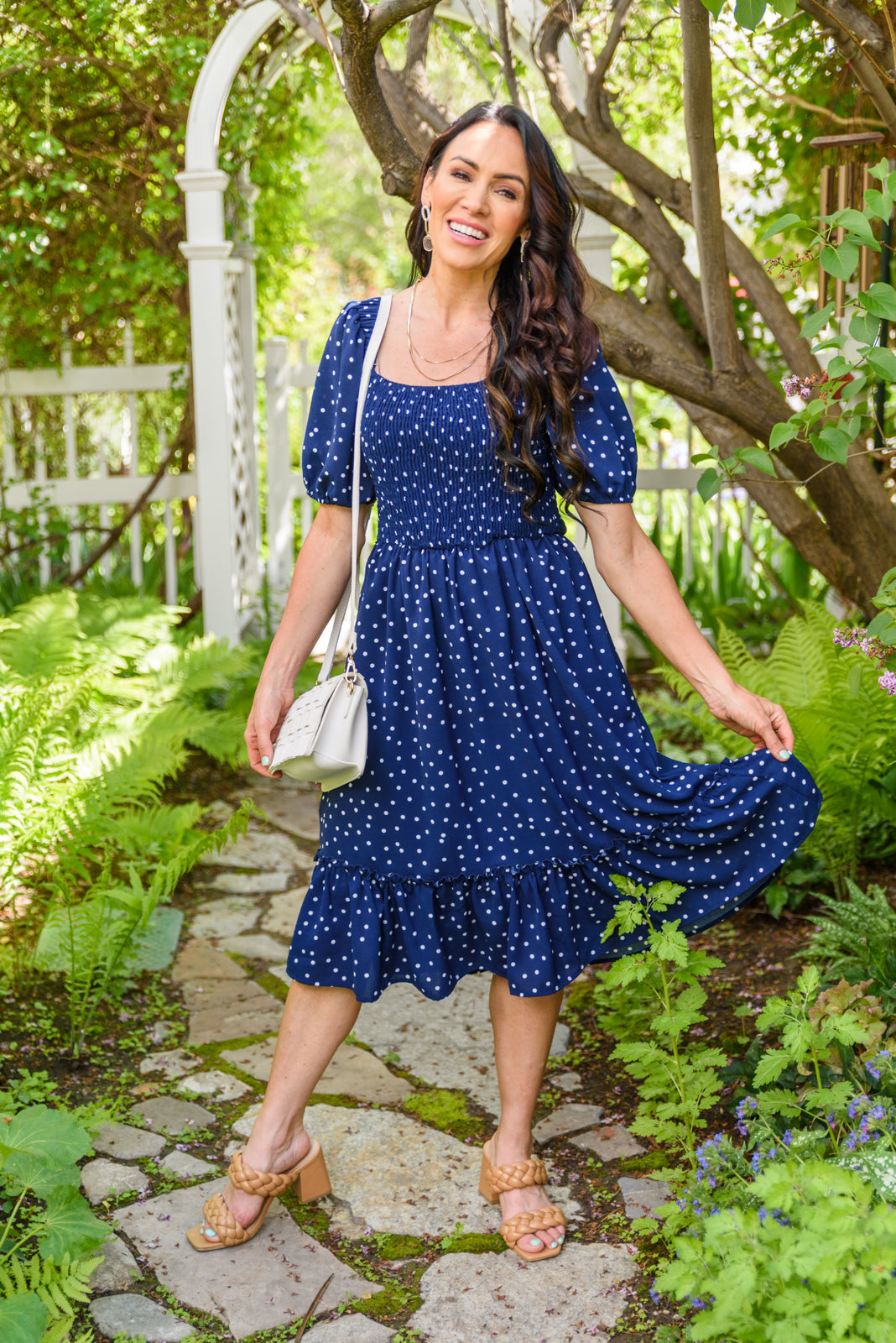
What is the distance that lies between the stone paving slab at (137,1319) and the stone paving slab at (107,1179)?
0.90ft

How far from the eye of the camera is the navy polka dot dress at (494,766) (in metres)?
2.11

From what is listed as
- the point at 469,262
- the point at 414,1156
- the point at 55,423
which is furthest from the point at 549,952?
the point at 55,423

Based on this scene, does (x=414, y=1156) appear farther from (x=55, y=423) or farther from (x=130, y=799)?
(x=55, y=423)

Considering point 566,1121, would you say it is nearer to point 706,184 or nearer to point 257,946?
point 257,946

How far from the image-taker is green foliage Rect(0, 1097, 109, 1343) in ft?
6.16

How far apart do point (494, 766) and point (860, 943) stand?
1.05m

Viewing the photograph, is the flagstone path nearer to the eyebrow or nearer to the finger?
the finger

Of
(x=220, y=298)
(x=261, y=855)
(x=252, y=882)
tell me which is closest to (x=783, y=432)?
(x=252, y=882)

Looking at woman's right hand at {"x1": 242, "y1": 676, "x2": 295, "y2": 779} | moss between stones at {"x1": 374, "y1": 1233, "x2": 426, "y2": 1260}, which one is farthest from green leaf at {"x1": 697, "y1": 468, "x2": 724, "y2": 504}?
moss between stones at {"x1": 374, "y1": 1233, "x2": 426, "y2": 1260}

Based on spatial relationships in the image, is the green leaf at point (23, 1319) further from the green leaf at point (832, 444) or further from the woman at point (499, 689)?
the green leaf at point (832, 444)

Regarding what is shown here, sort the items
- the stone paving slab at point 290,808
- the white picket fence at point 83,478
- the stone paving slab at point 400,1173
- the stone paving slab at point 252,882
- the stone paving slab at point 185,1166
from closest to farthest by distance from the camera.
Result: the stone paving slab at point 400,1173, the stone paving slab at point 185,1166, the stone paving slab at point 252,882, the stone paving slab at point 290,808, the white picket fence at point 83,478

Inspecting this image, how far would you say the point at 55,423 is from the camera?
647 centimetres

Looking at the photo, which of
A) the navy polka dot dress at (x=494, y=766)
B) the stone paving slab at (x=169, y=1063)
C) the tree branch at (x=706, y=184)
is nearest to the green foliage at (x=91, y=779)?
the stone paving slab at (x=169, y=1063)

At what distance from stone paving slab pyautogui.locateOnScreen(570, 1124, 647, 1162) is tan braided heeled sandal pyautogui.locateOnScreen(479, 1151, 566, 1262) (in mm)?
214
